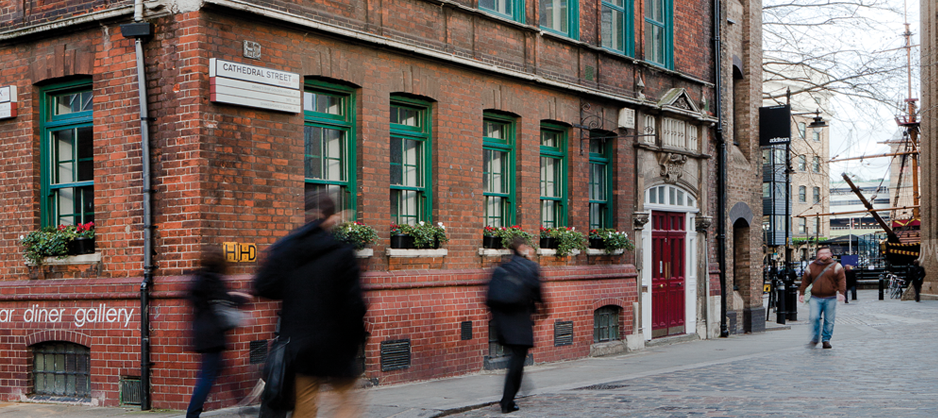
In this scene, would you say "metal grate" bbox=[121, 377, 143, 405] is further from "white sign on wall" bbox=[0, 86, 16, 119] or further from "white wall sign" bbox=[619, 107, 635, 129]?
"white wall sign" bbox=[619, 107, 635, 129]

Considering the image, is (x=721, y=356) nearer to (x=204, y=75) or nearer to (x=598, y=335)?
(x=598, y=335)

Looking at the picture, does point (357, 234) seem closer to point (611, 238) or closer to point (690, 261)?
point (611, 238)

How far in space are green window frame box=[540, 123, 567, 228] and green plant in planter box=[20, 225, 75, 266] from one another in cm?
758

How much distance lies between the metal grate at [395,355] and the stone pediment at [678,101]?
8173 mm

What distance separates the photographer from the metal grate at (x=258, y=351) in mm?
10352

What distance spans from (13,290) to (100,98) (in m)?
2.60

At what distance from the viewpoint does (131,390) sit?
33.7 ft

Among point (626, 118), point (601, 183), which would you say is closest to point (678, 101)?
point (626, 118)

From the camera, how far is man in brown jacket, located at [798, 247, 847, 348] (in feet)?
52.0

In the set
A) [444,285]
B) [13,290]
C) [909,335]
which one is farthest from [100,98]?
[909,335]

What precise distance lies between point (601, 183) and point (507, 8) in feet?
13.5

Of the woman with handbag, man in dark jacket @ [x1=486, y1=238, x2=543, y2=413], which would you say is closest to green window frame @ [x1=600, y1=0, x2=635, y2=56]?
man in dark jacket @ [x1=486, y1=238, x2=543, y2=413]

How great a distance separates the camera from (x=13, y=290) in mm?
11211

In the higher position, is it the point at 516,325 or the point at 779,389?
the point at 516,325
